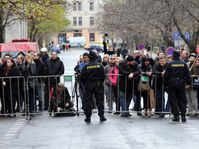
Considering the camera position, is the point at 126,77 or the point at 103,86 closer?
the point at 103,86

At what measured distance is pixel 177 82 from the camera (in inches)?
645

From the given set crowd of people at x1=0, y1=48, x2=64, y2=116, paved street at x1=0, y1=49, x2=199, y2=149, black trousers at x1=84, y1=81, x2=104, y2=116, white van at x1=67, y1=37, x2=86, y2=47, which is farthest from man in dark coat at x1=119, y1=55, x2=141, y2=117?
white van at x1=67, y1=37, x2=86, y2=47

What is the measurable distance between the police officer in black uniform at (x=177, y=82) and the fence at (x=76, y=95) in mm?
1094

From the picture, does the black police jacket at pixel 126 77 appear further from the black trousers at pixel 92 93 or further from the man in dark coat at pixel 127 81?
the black trousers at pixel 92 93

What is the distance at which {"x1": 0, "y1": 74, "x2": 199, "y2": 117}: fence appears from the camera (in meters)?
17.9

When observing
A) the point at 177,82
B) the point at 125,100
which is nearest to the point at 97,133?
the point at 177,82

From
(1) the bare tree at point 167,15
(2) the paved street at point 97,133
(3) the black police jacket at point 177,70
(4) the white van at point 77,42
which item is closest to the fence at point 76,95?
(2) the paved street at point 97,133

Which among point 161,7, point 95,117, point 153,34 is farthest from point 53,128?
point 153,34

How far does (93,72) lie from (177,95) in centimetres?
216

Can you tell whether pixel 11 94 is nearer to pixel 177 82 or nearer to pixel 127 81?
pixel 127 81

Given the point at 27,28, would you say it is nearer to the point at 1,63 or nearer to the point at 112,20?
the point at 112,20

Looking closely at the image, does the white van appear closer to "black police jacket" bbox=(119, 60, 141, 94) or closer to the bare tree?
the bare tree

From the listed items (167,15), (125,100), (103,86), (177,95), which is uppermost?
(167,15)

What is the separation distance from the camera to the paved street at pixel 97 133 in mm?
12961
